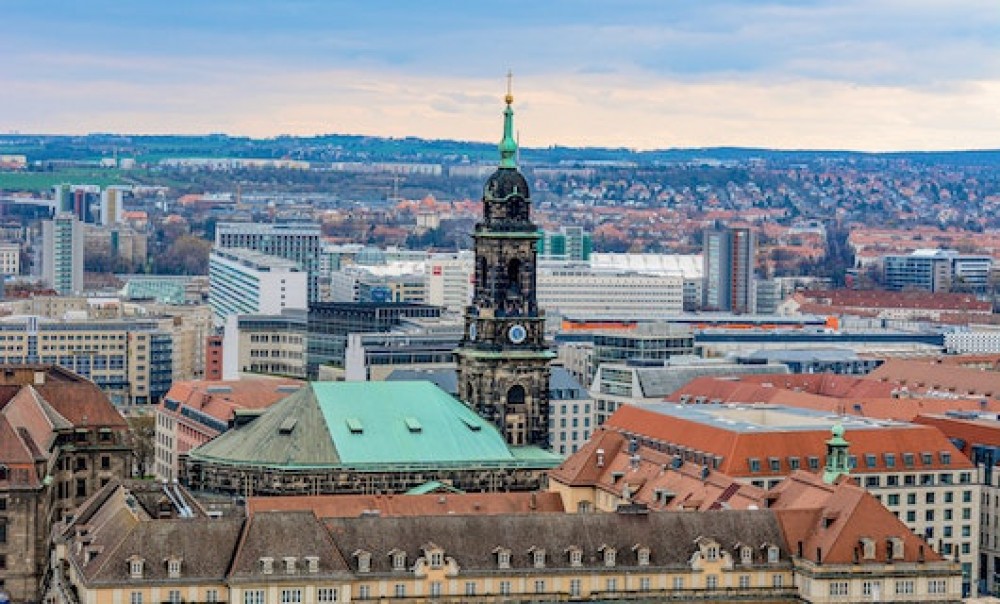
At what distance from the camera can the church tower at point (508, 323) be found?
135625mm

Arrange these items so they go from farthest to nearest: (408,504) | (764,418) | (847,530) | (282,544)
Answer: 1. (764,418)
2. (408,504)
3. (847,530)
4. (282,544)

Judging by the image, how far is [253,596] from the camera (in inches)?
3939

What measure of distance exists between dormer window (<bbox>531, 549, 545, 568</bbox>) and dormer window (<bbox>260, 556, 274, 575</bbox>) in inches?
425

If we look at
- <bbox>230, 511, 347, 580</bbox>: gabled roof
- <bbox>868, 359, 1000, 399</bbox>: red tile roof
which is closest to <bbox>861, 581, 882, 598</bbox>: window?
<bbox>230, 511, 347, 580</bbox>: gabled roof

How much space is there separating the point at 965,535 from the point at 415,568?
46.1m

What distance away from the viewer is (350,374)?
19750 centimetres

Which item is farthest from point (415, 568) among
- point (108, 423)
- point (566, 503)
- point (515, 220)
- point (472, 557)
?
point (108, 423)

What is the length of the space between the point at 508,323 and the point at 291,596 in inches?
1491

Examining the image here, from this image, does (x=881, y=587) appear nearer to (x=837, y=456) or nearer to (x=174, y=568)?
(x=837, y=456)

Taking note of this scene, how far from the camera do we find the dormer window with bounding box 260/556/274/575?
329 ft

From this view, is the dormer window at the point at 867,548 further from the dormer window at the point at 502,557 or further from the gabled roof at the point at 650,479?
the dormer window at the point at 502,557

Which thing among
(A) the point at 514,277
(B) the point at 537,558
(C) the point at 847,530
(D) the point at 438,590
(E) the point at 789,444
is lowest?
(D) the point at 438,590

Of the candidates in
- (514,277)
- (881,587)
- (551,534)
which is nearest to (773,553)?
(881,587)

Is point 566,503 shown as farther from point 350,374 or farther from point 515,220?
point 350,374
